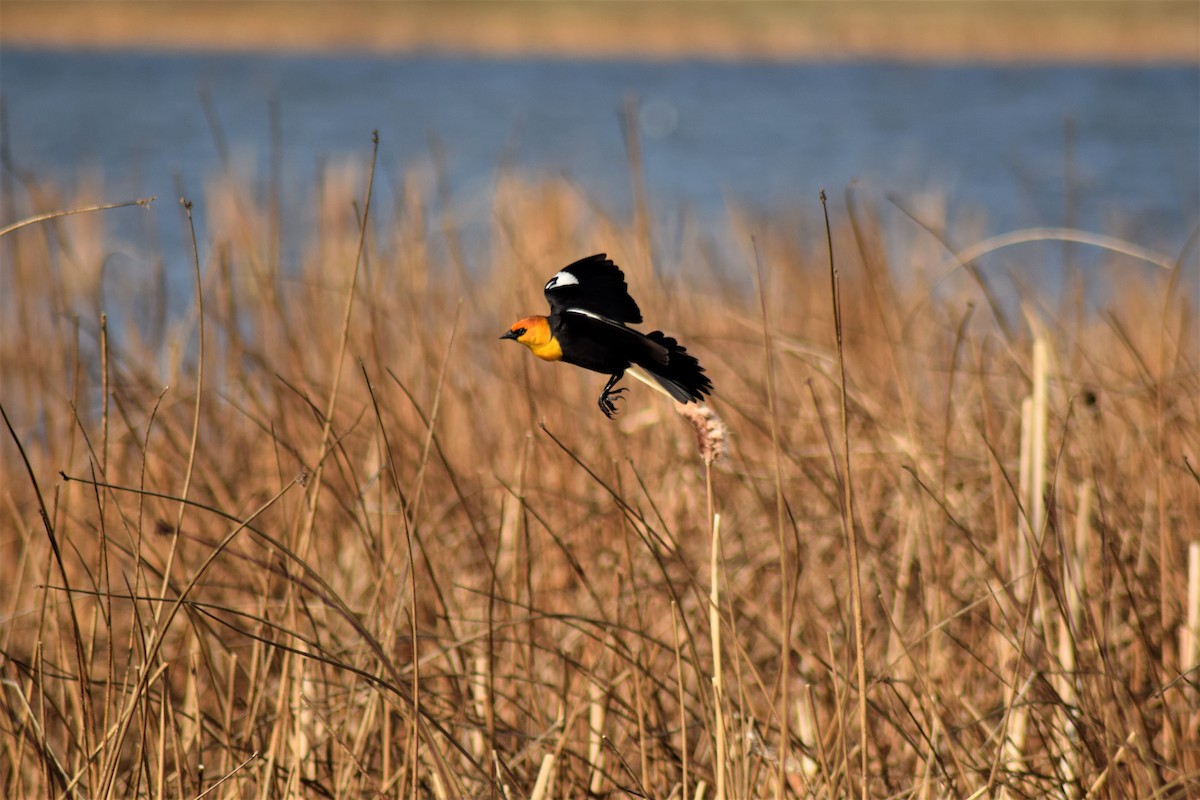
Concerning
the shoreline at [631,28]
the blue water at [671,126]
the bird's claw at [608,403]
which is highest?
the shoreline at [631,28]

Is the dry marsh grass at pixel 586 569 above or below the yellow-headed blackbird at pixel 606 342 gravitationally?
below

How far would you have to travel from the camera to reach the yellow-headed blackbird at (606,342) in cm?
40

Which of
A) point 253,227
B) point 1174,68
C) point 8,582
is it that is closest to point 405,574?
point 8,582

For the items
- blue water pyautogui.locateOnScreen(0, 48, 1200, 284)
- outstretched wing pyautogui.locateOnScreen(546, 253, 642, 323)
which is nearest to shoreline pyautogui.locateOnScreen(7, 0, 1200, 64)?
blue water pyautogui.locateOnScreen(0, 48, 1200, 284)

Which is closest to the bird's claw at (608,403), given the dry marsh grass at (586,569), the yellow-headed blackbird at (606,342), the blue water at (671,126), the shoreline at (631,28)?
the yellow-headed blackbird at (606,342)

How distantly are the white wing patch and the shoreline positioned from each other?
18778mm

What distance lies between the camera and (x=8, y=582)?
6.25 feet

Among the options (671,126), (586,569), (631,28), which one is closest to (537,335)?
(586,569)

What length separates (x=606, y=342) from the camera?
404 millimetres

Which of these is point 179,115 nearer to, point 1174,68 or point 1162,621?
point 1162,621

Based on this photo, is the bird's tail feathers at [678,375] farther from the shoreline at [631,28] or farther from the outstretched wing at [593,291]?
the shoreline at [631,28]

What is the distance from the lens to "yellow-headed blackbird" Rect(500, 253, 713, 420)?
1.30 ft

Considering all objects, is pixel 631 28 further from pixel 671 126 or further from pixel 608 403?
pixel 608 403

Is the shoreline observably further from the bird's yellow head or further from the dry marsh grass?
the bird's yellow head
